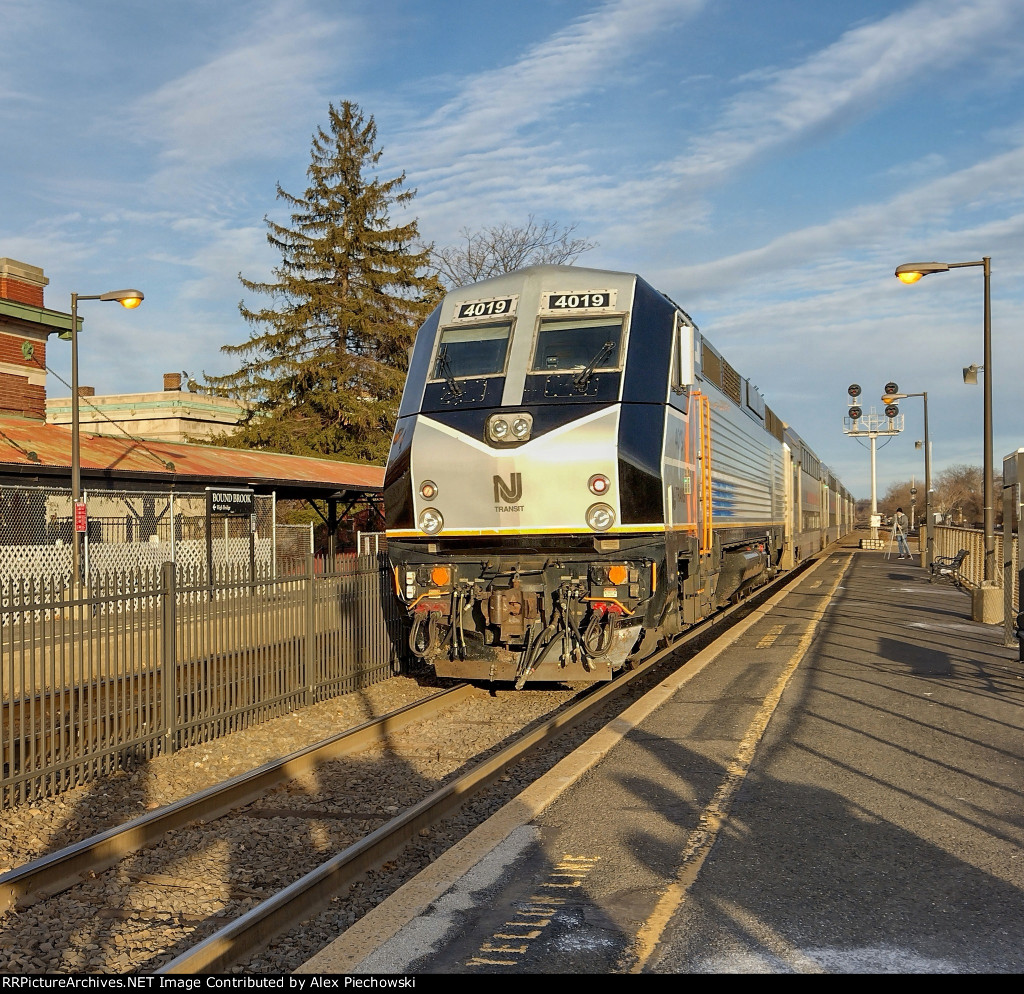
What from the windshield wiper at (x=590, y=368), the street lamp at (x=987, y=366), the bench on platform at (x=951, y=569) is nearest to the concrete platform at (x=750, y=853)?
the windshield wiper at (x=590, y=368)

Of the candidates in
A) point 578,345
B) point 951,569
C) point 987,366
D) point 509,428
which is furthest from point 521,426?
point 951,569

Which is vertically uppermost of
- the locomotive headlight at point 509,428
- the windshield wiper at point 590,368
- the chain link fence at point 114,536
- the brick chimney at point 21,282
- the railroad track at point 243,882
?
the brick chimney at point 21,282

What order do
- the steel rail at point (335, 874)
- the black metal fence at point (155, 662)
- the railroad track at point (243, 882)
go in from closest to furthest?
1. the steel rail at point (335, 874)
2. the railroad track at point (243, 882)
3. the black metal fence at point (155, 662)

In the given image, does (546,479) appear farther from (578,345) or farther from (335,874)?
(335,874)

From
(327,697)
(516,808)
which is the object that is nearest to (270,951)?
(516,808)

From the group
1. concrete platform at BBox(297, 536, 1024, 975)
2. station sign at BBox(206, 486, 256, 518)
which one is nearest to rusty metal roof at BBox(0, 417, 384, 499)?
station sign at BBox(206, 486, 256, 518)

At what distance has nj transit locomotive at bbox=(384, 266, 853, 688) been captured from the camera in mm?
9414

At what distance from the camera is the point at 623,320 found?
398 inches

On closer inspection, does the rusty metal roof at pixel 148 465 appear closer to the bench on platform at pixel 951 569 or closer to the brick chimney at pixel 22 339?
the brick chimney at pixel 22 339

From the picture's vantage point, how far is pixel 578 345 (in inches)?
398

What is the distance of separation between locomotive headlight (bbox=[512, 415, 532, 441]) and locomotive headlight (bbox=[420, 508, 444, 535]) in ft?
3.58

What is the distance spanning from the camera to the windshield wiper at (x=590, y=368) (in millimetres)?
9789

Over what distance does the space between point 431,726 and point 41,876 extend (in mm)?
4779

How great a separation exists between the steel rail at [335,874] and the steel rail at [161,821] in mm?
1161
